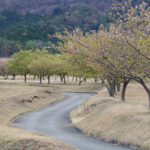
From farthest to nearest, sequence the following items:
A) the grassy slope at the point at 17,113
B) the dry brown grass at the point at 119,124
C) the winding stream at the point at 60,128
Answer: the winding stream at the point at 60,128
the dry brown grass at the point at 119,124
the grassy slope at the point at 17,113

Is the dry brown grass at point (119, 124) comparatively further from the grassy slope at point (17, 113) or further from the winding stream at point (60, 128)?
the grassy slope at point (17, 113)

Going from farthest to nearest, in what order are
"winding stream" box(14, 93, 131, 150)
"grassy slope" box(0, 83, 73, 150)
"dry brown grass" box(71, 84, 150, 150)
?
1. "winding stream" box(14, 93, 131, 150)
2. "dry brown grass" box(71, 84, 150, 150)
3. "grassy slope" box(0, 83, 73, 150)

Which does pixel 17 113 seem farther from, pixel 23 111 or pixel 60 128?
pixel 60 128

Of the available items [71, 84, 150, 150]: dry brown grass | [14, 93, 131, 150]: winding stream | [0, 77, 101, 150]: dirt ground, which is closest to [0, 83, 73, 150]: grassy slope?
[0, 77, 101, 150]: dirt ground

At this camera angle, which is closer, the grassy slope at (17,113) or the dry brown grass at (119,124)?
the grassy slope at (17,113)

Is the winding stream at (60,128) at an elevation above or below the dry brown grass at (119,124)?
below

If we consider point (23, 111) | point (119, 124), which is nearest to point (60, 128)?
point (119, 124)

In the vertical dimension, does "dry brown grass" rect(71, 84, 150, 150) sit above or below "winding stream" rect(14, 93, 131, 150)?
above

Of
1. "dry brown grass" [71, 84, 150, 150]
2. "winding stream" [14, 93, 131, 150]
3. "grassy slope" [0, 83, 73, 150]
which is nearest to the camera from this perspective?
"grassy slope" [0, 83, 73, 150]

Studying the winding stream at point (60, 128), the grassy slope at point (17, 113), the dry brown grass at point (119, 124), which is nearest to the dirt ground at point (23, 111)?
the grassy slope at point (17, 113)

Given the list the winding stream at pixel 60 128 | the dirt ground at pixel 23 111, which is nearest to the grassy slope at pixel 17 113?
the dirt ground at pixel 23 111

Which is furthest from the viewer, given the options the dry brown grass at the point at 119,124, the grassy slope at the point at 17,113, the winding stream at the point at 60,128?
the winding stream at the point at 60,128

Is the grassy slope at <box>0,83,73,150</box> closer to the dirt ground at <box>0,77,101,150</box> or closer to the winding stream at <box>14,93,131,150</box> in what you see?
the dirt ground at <box>0,77,101,150</box>

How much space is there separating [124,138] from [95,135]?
172 inches
